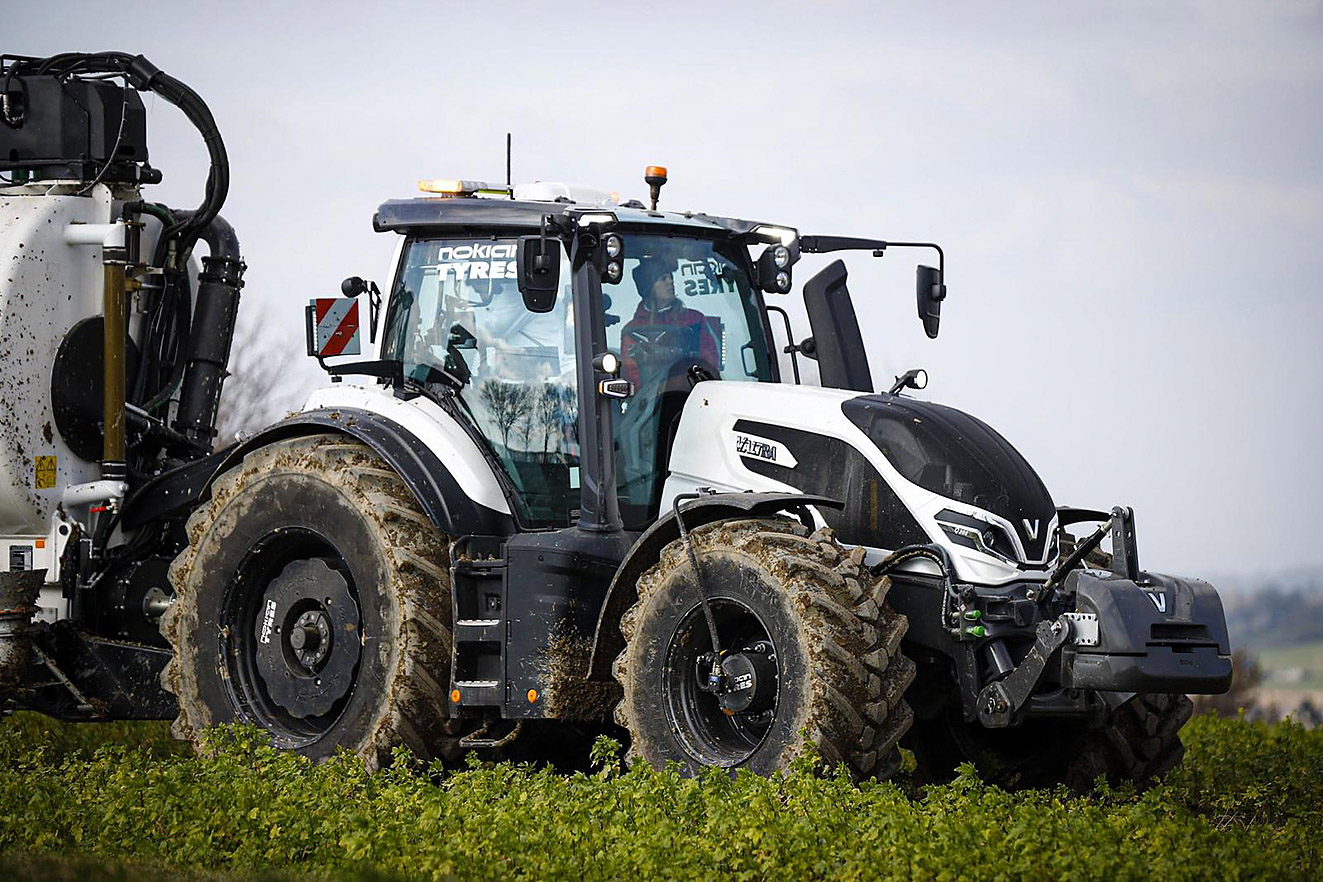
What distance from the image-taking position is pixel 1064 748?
29.3ft

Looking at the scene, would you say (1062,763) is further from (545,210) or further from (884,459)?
(545,210)

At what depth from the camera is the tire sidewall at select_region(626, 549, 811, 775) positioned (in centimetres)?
768

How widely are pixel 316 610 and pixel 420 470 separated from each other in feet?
3.67

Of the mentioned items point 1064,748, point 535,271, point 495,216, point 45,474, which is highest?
point 495,216

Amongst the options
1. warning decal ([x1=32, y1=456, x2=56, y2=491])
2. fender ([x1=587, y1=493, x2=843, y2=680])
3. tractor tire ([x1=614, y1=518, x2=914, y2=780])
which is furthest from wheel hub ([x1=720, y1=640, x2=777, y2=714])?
warning decal ([x1=32, y1=456, x2=56, y2=491])

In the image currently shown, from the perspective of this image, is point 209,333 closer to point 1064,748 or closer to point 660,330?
point 660,330

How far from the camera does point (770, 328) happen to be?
988 centimetres

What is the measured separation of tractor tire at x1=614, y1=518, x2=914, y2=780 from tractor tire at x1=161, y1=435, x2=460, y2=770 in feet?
3.89

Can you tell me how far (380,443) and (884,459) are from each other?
8.53ft

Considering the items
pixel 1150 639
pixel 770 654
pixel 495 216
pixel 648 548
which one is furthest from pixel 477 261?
pixel 1150 639

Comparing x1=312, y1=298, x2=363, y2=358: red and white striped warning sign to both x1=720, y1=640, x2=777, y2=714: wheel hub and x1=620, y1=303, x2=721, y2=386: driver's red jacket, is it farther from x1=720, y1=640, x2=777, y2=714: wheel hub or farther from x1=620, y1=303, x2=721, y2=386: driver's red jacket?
x1=720, y1=640, x2=777, y2=714: wheel hub

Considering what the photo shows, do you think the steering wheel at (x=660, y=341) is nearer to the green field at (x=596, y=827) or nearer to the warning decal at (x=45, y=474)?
the green field at (x=596, y=827)

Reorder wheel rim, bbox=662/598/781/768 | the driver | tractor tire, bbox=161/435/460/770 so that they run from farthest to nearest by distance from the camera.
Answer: the driver < tractor tire, bbox=161/435/460/770 < wheel rim, bbox=662/598/781/768

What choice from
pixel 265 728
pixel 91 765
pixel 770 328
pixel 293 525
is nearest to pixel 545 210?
pixel 770 328
